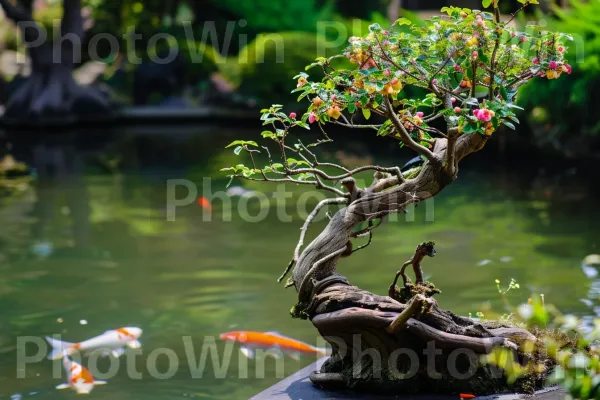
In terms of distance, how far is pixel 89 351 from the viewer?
5.34m

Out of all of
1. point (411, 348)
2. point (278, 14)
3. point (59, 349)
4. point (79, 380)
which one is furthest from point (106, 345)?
point (278, 14)

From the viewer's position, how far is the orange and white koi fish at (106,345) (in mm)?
5340

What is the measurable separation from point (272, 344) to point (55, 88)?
1238 centimetres

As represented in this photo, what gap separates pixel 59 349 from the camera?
5.40 meters

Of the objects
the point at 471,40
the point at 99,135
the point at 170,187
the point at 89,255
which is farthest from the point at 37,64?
the point at 471,40

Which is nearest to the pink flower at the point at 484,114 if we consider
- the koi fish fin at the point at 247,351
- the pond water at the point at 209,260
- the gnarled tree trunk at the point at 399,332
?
the gnarled tree trunk at the point at 399,332

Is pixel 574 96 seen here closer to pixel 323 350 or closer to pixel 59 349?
pixel 323 350

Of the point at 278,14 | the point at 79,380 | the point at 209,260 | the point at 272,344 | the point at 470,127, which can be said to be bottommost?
the point at 79,380

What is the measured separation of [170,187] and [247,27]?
9221 mm

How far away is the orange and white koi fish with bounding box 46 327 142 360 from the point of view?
17.5ft

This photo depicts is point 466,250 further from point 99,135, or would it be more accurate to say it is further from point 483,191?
point 99,135

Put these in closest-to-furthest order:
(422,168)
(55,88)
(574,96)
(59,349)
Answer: (422,168), (59,349), (574,96), (55,88)

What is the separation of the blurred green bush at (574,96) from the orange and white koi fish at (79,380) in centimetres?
785

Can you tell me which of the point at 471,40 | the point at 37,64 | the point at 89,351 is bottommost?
the point at 89,351
